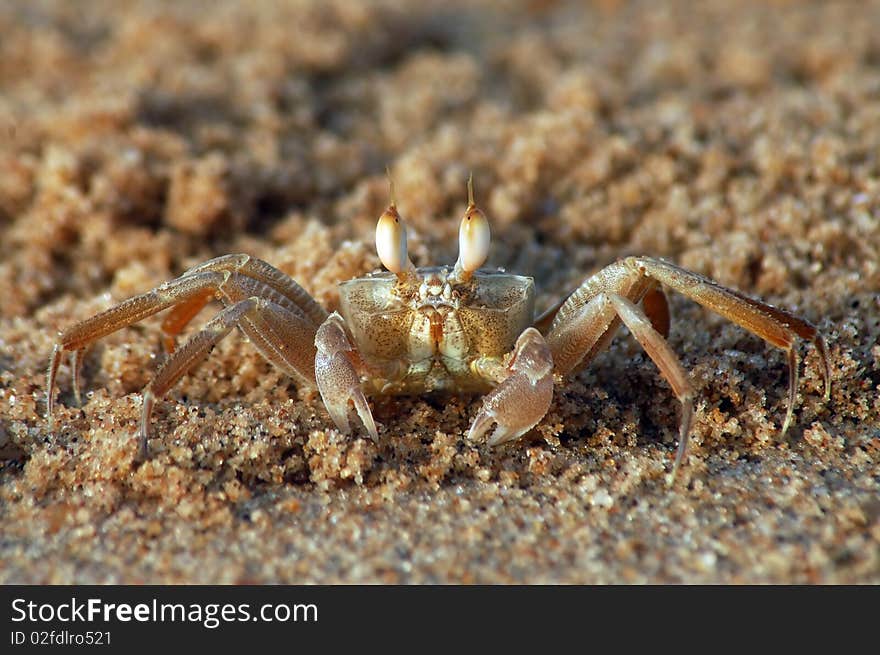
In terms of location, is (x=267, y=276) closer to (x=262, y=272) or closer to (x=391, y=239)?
(x=262, y=272)

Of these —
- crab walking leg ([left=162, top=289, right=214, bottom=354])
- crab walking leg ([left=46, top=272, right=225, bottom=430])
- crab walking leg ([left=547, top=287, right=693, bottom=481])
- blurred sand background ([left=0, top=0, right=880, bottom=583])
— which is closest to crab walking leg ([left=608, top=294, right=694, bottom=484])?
crab walking leg ([left=547, top=287, right=693, bottom=481])

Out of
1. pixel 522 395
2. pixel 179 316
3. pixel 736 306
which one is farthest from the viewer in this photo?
pixel 179 316

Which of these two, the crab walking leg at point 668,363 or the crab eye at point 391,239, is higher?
the crab eye at point 391,239

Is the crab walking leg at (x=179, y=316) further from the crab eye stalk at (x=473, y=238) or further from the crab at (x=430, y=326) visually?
the crab eye stalk at (x=473, y=238)

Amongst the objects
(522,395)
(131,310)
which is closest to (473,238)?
(522,395)

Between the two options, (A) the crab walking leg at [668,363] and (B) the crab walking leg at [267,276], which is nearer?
(A) the crab walking leg at [668,363]

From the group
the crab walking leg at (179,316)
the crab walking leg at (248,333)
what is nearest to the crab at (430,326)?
the crab walking leg at (248,333)
